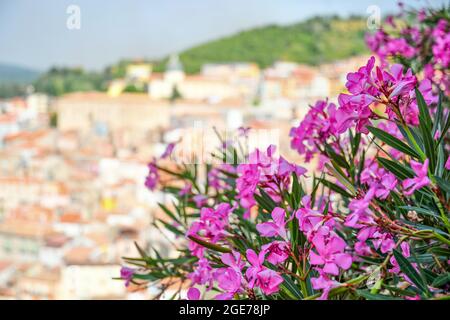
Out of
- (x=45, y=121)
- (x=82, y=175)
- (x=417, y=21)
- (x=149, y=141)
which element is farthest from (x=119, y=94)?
(x=417, y=21)

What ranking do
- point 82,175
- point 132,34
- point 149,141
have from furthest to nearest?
point 149,141, point 82,175, point 132,34

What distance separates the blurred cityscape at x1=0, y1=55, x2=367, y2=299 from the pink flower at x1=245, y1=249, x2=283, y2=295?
5174mm

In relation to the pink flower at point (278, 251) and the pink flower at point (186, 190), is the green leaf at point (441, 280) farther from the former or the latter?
the pink flower at point (186, 190)

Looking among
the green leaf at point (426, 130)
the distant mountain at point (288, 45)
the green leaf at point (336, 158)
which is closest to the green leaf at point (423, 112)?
the green leaf at point (426, 130)

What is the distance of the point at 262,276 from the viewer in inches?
16.3

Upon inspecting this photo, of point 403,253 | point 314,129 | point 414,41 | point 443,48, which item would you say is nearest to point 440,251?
point 403,253

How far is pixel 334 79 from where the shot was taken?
19875mm

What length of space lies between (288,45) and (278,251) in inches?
1119

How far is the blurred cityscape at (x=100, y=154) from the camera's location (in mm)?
10391

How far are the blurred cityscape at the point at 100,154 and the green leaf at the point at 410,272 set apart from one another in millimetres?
5212

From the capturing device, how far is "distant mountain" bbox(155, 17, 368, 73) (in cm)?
2548

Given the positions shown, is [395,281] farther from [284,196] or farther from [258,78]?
[258,78]

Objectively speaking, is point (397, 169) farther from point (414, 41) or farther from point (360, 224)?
point (414, 41)
